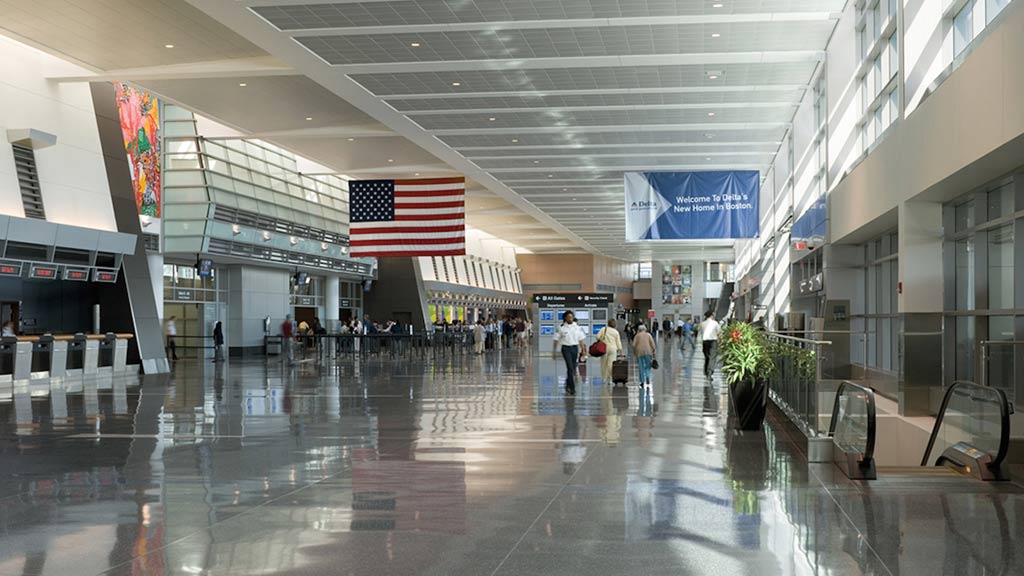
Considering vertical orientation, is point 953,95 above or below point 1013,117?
above

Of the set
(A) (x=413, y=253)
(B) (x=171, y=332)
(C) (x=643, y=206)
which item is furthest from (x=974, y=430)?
(B) (x=171, y=332)

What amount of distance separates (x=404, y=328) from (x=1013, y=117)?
39.1m

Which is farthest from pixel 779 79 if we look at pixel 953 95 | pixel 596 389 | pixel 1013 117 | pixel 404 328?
pixel 404 328

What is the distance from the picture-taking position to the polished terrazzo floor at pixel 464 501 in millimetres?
5625

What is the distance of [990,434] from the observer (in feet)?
26.9

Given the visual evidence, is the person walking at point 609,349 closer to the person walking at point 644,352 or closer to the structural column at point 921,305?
the person walking at point 644,352

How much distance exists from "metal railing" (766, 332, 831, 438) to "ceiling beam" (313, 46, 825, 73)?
17.0 feet

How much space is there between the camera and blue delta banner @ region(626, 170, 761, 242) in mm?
22016

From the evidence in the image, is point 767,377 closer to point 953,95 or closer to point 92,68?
point 953,95

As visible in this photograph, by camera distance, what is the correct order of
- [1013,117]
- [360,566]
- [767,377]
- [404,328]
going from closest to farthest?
[360,566] → [1013,117] → [767,377] → [404,328]

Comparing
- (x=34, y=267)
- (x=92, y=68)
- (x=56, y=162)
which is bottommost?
(x=34, y=267)

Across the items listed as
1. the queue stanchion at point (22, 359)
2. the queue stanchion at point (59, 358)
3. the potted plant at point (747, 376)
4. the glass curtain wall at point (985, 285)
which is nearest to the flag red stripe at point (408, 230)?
the queue stanchion at point (59, 358)

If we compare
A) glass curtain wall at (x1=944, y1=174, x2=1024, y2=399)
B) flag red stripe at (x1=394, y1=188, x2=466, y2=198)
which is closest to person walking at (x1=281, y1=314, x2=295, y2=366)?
flag red stripe at (x1=394, y1=188, x2=466, y2=198)

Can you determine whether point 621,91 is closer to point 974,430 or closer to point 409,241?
point 409,241
